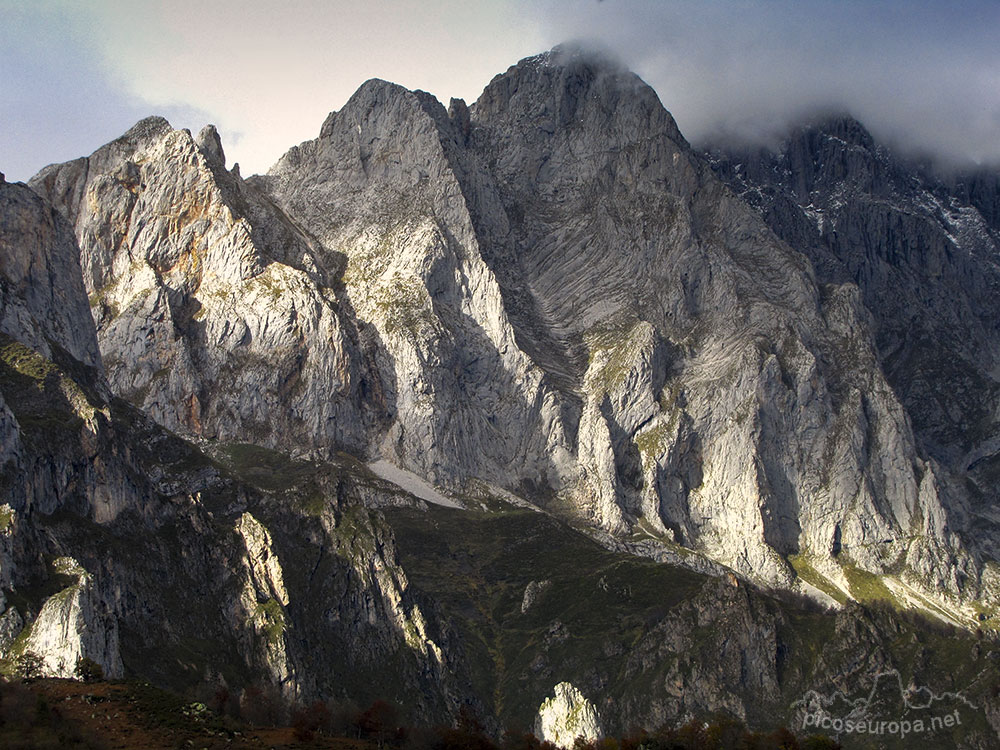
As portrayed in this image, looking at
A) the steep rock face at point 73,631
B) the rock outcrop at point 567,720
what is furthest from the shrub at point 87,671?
the rock outcrop at point 567,720

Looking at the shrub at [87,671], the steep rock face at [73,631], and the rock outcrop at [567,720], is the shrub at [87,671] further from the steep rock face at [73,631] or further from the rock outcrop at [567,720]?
the rock outcrop at [567,720]

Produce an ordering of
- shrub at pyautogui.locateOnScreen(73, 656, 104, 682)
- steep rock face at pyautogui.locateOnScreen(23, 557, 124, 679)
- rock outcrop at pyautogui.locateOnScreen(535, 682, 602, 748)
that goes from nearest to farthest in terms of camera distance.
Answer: shrub at pyautogui.locateOnScreen(73, 656, 104, 682)
steep rock face at pyautogui.locateOnScreen(23, 557, 124, 679)
rock outcrop at pyautogui.locateOnScreen(535, 682, 602, 748)

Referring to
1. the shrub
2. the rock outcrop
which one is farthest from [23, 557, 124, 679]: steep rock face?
the rock outcrop

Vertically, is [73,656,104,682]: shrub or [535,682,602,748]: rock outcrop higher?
[73,656,104,682]: shrub

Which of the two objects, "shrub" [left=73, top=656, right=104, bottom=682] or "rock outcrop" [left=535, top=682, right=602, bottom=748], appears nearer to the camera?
"shrub" [left=73, top=656, right=104, bottom=682]

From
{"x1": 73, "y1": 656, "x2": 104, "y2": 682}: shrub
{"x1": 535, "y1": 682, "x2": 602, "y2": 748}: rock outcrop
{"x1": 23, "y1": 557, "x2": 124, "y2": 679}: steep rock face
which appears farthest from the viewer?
{"x1": 535, "y1": 682, "x2": 602, "y2": 748}: rock outcrop

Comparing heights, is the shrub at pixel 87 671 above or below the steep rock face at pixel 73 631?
below

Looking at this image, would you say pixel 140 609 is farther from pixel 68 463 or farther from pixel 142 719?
pixel 142 719

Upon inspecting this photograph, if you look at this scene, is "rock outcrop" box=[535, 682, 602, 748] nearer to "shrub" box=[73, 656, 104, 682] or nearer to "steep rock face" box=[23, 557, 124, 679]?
"steep rock face" box=[23, 557, 124, 679]

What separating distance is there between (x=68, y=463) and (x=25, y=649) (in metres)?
48.2

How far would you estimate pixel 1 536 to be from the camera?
502 feet

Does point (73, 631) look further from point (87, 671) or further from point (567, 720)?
point (567, 720)

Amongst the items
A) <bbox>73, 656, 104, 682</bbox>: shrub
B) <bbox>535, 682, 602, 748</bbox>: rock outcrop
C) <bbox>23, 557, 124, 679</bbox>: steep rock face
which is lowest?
<bbox>535, 682, 602, 748</bbox>: rock outcrop

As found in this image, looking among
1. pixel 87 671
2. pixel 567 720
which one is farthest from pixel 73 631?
pixel 567 720
